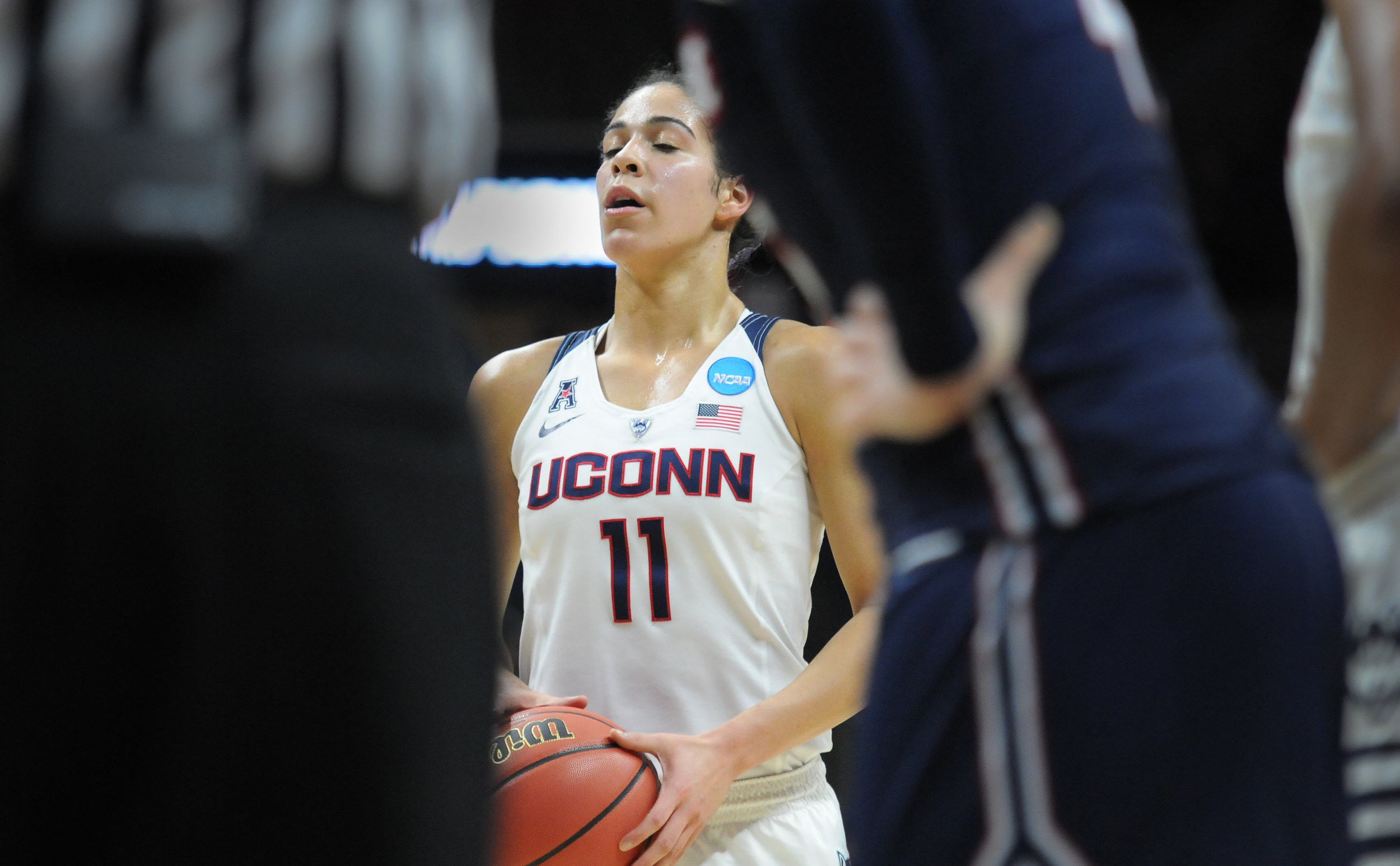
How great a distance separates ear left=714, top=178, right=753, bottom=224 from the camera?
3010 mm

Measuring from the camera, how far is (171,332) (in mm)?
773

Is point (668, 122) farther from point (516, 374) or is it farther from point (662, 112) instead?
point (516, 374)

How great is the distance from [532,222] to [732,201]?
5.74 meters

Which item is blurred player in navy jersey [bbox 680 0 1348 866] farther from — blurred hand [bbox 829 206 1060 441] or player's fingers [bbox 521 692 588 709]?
player's fingers [bbox 521 692 588 709]

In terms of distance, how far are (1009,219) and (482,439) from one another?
0.49 metres

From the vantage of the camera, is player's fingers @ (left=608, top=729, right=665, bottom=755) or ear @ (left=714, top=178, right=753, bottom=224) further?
ear @ (left=714, top=178, right=753, bottom=224)

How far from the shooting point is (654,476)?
2672 millimetres

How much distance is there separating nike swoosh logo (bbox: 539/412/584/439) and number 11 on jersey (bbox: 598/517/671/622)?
29cm

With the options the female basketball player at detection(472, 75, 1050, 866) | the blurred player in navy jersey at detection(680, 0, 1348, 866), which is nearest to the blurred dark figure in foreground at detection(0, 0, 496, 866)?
the blurred player in navy jersey at detection(680, 0, 1348, 866)

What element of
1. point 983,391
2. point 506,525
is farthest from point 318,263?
point 506,525

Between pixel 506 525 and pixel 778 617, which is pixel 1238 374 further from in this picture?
pixel 506 525

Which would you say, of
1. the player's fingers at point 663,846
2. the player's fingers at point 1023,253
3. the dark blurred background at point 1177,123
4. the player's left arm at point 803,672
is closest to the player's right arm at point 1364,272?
the player's fingers at point 1023,253

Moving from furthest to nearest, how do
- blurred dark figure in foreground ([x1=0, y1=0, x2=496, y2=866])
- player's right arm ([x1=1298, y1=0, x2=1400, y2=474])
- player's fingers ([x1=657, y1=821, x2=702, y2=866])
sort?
1. player's fingers ([x1=657, y1=821, x2=702, y2=866])
2. player's right arm ([x1=1298, y1=0, x2=1400, y2=474])
3. blurred dark figure in foreground ([x1=0, y1=0, x2=496, y2=866])

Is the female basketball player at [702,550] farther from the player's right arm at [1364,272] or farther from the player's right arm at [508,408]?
the player's right arm at [1364,272]
